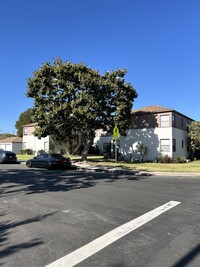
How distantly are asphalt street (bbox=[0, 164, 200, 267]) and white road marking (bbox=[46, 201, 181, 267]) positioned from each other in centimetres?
10

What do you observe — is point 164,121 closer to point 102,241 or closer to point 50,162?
point 50,162

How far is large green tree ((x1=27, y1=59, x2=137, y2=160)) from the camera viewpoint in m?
25.4

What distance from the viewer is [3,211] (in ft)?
23.9

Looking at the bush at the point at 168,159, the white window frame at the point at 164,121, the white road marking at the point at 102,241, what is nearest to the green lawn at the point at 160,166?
the bush at the point at 168,159

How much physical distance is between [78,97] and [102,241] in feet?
69.7

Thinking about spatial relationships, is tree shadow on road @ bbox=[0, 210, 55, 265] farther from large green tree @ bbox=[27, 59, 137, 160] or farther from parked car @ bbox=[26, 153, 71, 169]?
large green tree @ bbox=[27, 59, 137, 160]

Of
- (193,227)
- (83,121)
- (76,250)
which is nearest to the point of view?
(76,250)

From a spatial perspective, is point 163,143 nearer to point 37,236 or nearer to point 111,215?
point 111,215

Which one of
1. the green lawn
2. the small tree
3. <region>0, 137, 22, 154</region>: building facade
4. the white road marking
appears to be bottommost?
the white road marking

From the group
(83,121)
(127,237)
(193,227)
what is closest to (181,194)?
(193,227)

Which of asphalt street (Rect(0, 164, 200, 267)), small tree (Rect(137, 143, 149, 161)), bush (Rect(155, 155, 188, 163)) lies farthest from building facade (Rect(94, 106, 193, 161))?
asphalt street (Rect(0, 164, 200, 267))

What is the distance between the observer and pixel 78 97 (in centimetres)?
2542

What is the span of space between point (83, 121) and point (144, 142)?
32.2 ft

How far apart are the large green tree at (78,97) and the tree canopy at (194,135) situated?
1013cm
